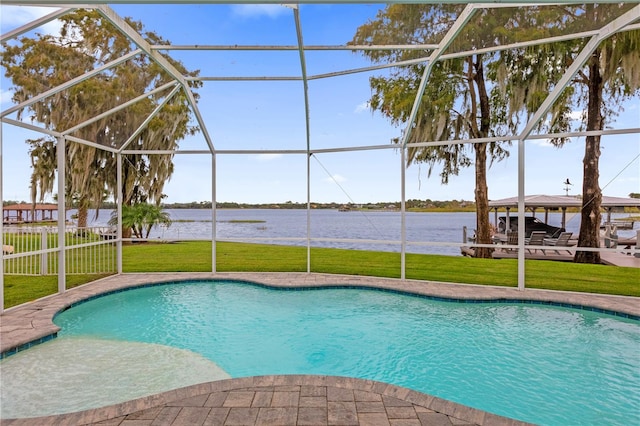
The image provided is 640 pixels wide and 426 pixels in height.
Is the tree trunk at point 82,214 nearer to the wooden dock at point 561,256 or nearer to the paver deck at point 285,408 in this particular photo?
the paver deck at point 285,408

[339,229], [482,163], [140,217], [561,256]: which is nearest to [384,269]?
[482,163]

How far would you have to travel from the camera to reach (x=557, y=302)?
6.38 metres

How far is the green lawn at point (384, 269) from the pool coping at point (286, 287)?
106 cm

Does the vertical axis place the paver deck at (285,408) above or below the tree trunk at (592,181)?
below

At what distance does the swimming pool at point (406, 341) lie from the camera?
3.72m

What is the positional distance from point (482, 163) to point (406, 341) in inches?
344

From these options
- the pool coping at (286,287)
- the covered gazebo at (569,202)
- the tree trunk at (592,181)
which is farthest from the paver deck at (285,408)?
the covered gazebo at (569,202)

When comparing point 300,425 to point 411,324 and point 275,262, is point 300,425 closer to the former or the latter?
point 411,324

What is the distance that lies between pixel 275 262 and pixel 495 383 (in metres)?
9.49

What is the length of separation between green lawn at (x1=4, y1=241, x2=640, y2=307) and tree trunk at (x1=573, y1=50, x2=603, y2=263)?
3.42ft

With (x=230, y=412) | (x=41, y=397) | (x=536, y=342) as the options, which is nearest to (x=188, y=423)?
(x=230, y=412)

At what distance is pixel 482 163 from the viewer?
1208 centimetres

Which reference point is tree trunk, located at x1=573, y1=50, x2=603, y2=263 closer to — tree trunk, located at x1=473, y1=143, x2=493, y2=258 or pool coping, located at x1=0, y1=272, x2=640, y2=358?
tree trunk, located at x1=473, y1=143, x2=493, y2=258

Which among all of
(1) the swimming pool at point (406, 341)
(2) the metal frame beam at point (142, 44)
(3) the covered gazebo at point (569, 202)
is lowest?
(1) the swimming pool at point (406, 341)
